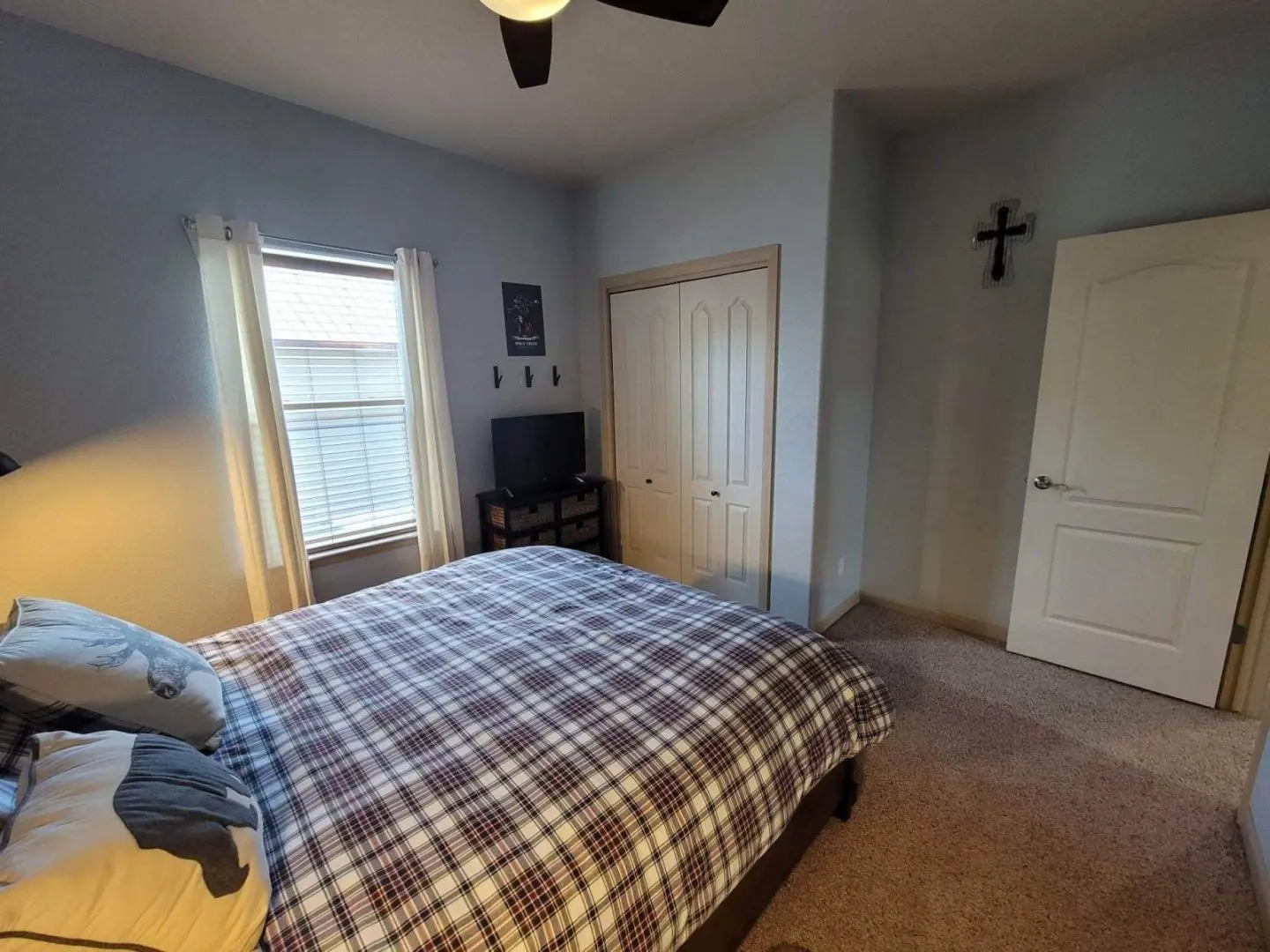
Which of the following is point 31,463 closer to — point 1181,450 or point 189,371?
point 189,371

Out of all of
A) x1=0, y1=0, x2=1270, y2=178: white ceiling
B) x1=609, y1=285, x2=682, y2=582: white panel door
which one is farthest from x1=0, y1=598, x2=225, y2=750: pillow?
x1=609, y1=285, x2=682, y2=582: white panel door

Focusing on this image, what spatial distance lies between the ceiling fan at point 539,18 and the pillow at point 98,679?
5.66 feet

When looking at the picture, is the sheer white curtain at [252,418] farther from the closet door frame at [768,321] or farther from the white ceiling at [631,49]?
the closet door frame at [768,321]

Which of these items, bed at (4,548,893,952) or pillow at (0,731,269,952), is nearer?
pillow at (0,731,269,952)

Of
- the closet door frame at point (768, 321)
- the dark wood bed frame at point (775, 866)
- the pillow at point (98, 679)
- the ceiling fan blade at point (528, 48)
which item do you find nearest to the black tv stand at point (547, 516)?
the closet door frame at point (768, 321)

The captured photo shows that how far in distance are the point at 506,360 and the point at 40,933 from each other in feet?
9.54

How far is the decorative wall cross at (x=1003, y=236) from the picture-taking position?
250 cm

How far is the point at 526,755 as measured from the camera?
111cm

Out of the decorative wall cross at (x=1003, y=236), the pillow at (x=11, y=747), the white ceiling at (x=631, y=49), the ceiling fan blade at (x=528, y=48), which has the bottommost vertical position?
the pillow at (x=11, y=747)

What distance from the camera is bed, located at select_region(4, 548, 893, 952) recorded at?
0.85m

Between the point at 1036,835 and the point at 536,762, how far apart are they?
5.44 feet

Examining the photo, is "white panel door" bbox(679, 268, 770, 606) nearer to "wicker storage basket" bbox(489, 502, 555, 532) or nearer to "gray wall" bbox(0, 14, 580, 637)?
"wicker storage basket" bbox(489, 502, 555, 532)

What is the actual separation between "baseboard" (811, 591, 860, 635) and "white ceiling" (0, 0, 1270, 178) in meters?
2.60

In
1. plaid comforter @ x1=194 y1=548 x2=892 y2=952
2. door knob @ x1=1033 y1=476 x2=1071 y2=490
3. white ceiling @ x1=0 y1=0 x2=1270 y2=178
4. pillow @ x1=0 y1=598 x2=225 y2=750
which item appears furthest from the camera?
door knob @ x1=1033 y1=476 x2=1071 y2=490
